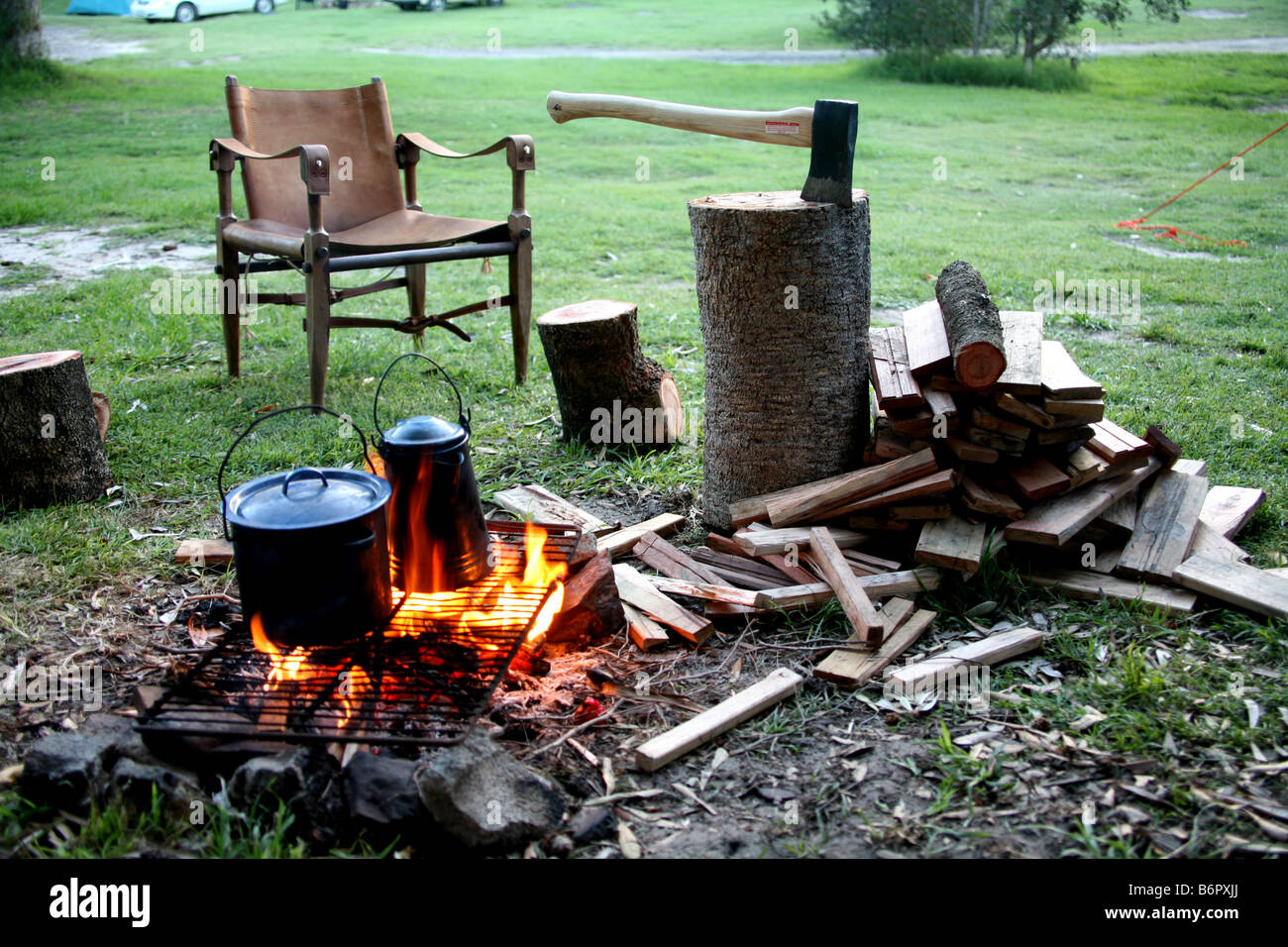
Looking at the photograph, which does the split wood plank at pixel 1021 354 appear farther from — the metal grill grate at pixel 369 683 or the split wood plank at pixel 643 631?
the metal grill grate at pixel 369 683

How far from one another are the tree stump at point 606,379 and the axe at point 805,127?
96 centimetres

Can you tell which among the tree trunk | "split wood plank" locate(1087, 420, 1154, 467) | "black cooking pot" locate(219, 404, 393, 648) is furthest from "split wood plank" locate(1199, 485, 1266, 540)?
the tree trunk

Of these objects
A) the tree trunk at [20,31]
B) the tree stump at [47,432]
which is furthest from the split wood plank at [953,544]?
the tree trunk at [20,31]

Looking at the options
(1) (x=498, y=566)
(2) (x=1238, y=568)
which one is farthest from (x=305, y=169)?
(2) (x=1238, y=568)

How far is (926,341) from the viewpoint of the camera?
11.5 ft

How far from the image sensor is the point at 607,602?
3.09 metres

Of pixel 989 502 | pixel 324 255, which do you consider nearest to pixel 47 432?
pixel 324 255

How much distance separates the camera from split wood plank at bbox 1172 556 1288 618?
3004 millimetres

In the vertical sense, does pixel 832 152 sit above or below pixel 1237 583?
above

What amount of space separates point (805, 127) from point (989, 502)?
4.60 ft

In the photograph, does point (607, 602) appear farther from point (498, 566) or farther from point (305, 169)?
point (305, 169)

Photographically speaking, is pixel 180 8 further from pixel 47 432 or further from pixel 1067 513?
pixel 1067 513

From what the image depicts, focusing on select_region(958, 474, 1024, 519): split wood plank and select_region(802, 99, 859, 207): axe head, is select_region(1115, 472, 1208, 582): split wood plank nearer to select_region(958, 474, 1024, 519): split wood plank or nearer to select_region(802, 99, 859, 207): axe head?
select_region(958, 474, 1024, 519): split wood plank

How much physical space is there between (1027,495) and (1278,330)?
12.1 ft
